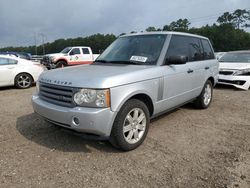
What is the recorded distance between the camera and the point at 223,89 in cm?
855

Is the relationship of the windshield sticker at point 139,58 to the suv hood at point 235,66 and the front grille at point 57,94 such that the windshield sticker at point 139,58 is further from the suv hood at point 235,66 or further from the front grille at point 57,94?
the suv hood at point 235,66

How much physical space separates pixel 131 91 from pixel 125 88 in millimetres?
126

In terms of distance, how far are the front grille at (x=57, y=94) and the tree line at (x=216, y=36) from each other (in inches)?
1796

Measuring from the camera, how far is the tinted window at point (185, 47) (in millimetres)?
4418

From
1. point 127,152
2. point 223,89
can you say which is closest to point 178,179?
point 127,152

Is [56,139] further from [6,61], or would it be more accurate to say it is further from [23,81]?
[6,61]

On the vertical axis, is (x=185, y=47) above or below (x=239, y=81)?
above

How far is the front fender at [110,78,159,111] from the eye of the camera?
10.4 ft

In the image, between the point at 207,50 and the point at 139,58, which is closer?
the point at 139,58

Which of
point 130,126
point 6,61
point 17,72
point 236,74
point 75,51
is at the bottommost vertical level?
point 130,126

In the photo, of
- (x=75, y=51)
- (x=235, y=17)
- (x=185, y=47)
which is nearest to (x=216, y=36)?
(x=235, y=17)

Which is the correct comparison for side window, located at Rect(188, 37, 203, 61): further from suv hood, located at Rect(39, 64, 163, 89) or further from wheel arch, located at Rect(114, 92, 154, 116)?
wheel arch, located at Rect(114, 92, 154, 116)

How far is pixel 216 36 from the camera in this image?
203 ft

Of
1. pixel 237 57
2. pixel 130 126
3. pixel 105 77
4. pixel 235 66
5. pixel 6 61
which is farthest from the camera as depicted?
pixel 237 57
